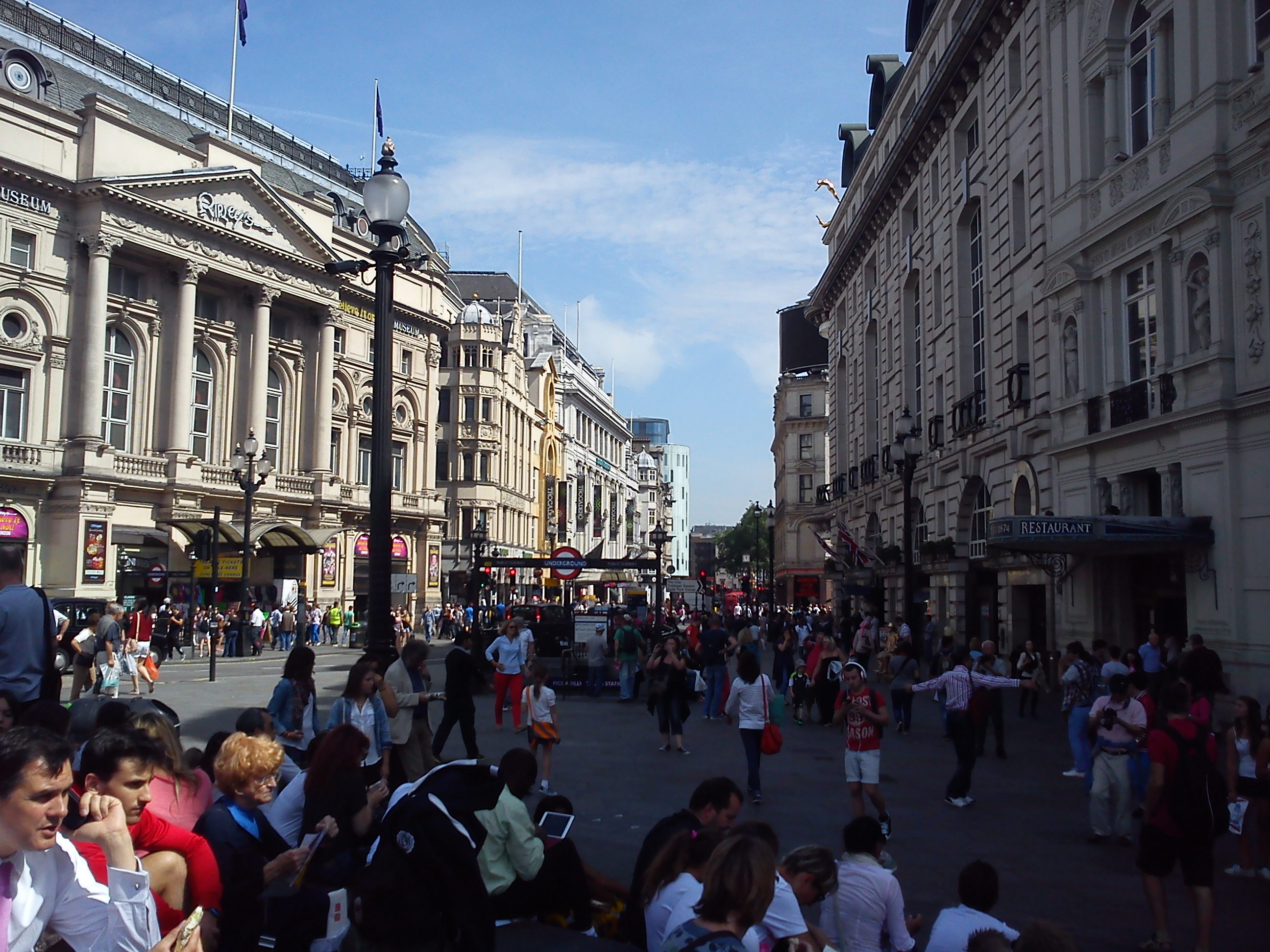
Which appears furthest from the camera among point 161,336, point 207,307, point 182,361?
point 207,307

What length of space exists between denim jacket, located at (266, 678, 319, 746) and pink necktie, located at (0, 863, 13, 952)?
19.0 feet

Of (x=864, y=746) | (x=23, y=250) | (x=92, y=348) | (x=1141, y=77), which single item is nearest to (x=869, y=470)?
(x=1141, y=77)

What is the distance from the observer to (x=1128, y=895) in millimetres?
8359

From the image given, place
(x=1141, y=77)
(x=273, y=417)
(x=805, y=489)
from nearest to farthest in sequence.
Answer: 1. (x=1141, y=77)
2. (x=273, y=417)
3. (x=805, y=489)

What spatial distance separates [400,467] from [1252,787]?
167ft

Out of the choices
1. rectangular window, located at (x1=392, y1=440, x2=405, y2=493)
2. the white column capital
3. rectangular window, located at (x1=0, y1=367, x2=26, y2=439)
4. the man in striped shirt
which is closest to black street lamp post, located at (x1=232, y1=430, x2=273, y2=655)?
rectangular window, located at (x1=0, y1=367, x2=26, y2=439)

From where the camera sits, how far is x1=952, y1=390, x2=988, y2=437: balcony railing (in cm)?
2916

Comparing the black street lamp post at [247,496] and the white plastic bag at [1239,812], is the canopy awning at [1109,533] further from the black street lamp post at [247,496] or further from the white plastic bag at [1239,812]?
the black street lamp post at [247,496]

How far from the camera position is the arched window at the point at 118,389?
40.5 m

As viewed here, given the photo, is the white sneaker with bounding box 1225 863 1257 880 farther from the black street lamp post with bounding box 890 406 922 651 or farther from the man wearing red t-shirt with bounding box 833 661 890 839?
the black street lamp post with bounding box 890 406 922 651

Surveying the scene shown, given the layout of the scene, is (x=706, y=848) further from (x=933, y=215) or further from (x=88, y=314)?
(x=88, y=314)

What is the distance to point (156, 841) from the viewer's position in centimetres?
420

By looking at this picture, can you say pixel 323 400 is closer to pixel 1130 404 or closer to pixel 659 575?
pixel 659 575

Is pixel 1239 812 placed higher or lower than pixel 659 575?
lower
